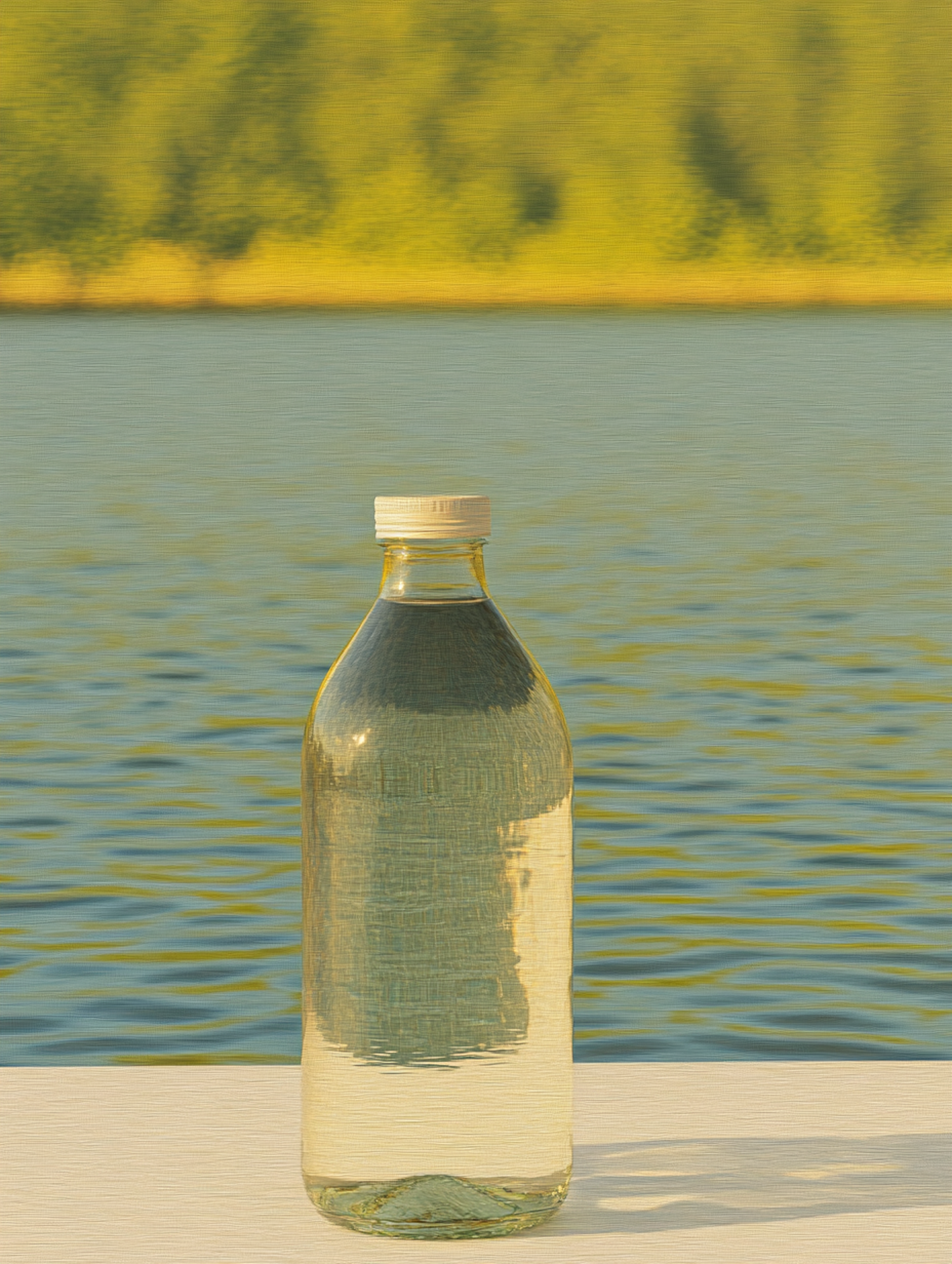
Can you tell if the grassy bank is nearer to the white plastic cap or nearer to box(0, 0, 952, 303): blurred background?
box(0, 0, 952, 303): blurred background

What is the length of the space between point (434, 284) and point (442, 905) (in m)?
73.9

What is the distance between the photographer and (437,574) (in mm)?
1401

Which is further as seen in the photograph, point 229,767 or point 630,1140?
point 229,767

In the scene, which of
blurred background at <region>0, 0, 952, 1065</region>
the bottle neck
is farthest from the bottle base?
blurred background at <region>0, 0, 952, 1065</region>

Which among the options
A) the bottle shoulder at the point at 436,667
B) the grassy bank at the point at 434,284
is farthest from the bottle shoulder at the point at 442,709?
the grassy bank at the point at 434,284

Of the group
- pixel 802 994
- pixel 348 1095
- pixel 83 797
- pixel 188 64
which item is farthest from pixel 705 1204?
pixel 188 64

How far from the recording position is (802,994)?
6.70m

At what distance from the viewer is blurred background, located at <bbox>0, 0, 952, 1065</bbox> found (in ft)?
24.5

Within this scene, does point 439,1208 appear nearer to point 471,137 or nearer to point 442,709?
point 442,709

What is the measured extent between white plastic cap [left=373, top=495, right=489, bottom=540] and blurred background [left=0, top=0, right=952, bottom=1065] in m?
4.51

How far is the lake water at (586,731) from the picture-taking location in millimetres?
6645

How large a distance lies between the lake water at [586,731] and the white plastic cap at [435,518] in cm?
454

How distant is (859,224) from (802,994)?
221 feet

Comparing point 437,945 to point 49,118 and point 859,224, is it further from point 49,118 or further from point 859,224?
point 49,118
